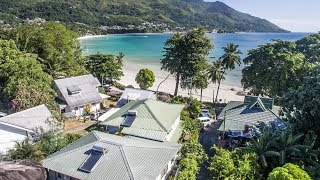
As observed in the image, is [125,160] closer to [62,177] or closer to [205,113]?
[62,177]

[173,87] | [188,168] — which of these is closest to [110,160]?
[188,168]

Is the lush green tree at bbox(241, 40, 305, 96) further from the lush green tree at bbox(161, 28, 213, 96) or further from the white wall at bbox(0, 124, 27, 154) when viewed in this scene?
the white wall at bbox(0, 124, 27, 154)

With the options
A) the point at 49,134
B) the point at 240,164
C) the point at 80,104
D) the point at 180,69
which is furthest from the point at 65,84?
the point at 240,164

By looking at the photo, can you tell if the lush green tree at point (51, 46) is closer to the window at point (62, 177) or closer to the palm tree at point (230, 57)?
the palm tree at point (230, 57)

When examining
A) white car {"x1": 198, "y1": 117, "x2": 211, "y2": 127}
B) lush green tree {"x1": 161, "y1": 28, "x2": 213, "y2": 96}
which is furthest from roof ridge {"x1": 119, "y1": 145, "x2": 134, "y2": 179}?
lush green tree {"x1": 161, "y1": 28, "x2": 213, "y2": 96}

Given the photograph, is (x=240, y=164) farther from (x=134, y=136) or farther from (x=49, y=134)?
(x=49, y=134)
